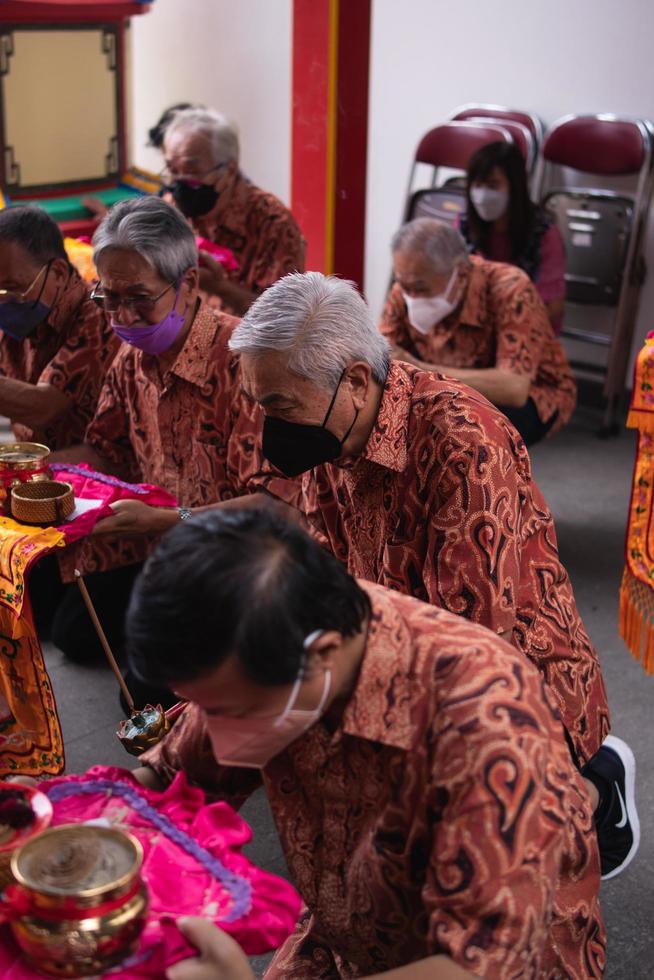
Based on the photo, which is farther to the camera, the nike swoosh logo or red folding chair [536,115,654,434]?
red folding chair [536,115,654,434]

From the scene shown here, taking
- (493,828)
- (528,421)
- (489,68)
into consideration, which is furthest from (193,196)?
(493,828)

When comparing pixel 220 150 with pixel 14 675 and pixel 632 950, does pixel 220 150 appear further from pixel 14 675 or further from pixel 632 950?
pixel 632 950

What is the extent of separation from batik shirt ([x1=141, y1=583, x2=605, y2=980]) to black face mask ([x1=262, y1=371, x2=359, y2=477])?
0.51 m

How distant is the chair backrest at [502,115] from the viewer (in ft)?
17.4

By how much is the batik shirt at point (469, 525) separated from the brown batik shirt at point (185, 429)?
494 millimetres

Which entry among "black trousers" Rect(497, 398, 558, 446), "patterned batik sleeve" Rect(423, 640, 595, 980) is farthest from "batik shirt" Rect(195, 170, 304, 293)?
"patterned batik sleeve" Rect(423, 640, 595, 980)

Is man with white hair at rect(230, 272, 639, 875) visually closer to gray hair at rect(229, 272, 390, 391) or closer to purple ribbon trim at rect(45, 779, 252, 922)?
gray hair at rect(229, 272, 390, 391)

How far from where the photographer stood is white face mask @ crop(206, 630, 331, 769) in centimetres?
117

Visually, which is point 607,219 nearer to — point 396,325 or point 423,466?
point 396,325

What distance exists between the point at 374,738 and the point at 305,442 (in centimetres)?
69

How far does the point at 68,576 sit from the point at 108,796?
1.14m

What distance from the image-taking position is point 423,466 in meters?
1.87

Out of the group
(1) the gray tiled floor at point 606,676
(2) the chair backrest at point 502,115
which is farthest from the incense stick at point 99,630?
(2) the chair backrest at point 502,115

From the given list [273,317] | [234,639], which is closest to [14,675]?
[273,317]
